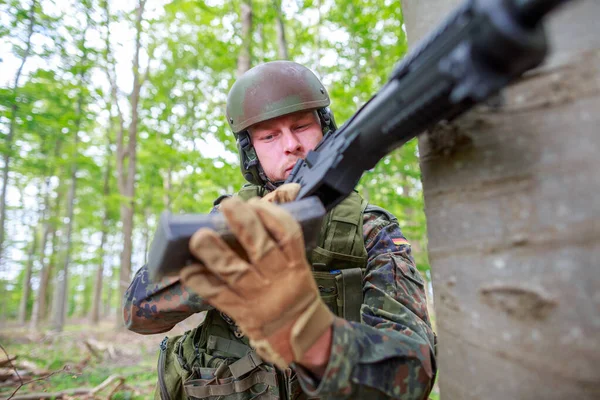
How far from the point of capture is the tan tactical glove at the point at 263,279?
40.8 inches

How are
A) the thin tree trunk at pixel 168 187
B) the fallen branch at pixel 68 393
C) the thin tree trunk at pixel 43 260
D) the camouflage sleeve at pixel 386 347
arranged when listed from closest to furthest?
the camouflage sleeve at pixel 386 347
the fallen branch at pixel 68 393
the thin tree trunk at pixel 168 187
the thin tree trunk at pixel 43 260

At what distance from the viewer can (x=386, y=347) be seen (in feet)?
4.42

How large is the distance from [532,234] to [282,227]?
2.02 feet

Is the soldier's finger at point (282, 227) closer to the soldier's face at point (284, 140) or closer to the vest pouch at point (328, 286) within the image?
the vest pouch at point (328, 286)

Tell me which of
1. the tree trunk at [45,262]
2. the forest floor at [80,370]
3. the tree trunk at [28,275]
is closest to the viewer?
the forest floor at [80,370]

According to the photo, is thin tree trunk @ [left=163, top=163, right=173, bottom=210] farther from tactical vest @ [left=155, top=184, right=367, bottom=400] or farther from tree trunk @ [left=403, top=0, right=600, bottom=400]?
tree trunk @ [left=403, top=0, right=600, bottom=400]

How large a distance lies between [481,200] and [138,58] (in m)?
12.8

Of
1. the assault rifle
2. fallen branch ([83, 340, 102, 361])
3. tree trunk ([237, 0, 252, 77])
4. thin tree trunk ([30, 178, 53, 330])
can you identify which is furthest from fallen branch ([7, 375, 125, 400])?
thin tree trunk ([30, 178, 53, 330])

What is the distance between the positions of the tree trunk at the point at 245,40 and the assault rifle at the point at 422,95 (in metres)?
5.53

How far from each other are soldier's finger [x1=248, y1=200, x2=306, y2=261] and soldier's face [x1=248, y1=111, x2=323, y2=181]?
1.21 m

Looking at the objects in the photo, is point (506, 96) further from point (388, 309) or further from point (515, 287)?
point (388, 309)

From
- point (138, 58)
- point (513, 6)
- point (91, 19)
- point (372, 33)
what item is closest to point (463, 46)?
point (513, 6)

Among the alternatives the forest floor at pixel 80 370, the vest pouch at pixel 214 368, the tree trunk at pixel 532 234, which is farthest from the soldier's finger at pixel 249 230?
the forest floor at pixel 80 370

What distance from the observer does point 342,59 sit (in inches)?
321
